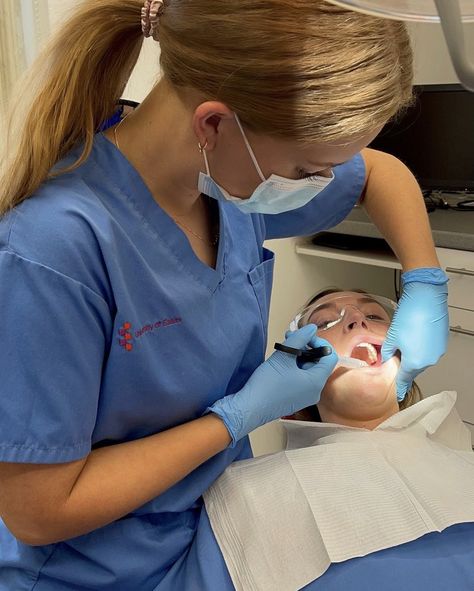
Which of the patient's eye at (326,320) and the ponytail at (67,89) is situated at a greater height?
the ponytail at (67,89)

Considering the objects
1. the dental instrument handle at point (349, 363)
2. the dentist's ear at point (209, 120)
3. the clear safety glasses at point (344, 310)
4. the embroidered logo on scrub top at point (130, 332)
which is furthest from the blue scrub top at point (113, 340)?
the clear safety glasses at point (344, 310)

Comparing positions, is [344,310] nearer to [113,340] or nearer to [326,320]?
[326,320]

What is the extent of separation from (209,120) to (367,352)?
797mm

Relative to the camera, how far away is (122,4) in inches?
34.5

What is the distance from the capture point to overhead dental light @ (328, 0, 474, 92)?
1.59ft

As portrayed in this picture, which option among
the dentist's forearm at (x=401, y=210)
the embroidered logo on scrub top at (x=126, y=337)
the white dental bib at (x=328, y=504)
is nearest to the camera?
the embroidered logo on scrub top at (x=126, y=337)

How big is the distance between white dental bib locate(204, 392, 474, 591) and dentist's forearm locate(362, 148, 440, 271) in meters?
0.38

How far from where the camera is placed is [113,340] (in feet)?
2.84

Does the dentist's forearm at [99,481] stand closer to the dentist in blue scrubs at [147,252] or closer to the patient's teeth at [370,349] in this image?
the dentist in blue scrubs at [147,252]

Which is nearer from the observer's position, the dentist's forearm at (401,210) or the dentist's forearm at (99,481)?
the dentist's forearm at (99,481)

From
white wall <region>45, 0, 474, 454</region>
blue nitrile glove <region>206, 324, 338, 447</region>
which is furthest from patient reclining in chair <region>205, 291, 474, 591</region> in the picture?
white wall <region>45, 0, 474, 454</region>

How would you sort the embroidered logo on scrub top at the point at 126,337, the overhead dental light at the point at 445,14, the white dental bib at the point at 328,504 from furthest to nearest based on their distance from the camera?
the white dental bib at the point at 328,504
the embroidered logo on scrub top at the point at 126,337
the overhead dental light at the point at 445,14

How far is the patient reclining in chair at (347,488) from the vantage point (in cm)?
98

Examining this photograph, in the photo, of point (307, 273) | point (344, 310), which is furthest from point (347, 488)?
point (307, 273)
